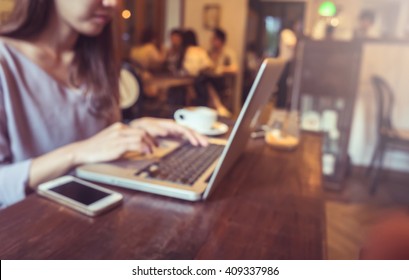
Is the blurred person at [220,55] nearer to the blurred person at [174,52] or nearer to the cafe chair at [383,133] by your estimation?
the blurred person at [174,52]

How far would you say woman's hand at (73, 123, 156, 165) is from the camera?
1.67 feet

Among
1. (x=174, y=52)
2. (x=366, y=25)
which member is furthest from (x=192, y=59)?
(x=366, y=25)

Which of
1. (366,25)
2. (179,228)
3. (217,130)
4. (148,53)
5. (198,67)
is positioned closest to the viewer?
(179,228)

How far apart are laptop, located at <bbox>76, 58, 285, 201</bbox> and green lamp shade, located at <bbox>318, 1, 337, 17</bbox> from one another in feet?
5.93

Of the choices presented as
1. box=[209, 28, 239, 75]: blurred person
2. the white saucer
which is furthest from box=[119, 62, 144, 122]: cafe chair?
box=[209, 28, 239, 75]: blurred person

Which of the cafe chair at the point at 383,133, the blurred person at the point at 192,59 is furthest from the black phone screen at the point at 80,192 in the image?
the blurred person at the point at 192,59

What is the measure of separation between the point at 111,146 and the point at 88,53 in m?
0.36

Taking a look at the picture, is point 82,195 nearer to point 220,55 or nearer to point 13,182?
point 13,182

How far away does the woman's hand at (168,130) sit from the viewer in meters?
0.64

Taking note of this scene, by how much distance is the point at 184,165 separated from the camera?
526 mm

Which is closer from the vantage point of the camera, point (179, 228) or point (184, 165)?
point (179, 228)

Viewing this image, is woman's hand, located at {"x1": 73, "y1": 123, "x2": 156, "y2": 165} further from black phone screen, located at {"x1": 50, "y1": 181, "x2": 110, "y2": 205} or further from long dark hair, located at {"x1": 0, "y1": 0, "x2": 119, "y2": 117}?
long dark hair, located at {"x1": 0, "y1": 0, "x2": 119, "y2": 117}

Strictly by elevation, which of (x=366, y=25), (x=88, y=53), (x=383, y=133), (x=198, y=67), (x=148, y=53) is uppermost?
(x=366, y=25)

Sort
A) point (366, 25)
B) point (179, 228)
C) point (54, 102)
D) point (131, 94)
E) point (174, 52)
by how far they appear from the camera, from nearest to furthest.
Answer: point (179, 228) → point (54, 102) → point (131, 94) → point (366, 25) → point (174, 52)
